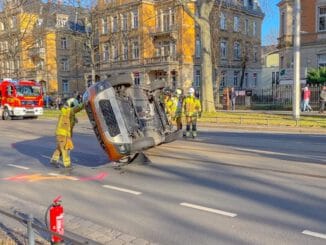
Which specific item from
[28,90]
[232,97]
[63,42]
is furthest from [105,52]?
[232,97]

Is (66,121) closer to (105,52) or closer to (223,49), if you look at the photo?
(223,49)

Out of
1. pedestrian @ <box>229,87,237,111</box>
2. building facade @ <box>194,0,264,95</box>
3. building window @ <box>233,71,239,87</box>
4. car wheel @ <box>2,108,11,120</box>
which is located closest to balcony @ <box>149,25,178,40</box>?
building facade @ <box>194,0,264,95</box>

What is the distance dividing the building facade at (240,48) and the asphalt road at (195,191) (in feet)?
136

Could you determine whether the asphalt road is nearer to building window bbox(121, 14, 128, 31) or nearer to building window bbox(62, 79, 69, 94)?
building window bbox(121, 14, 128, 31)

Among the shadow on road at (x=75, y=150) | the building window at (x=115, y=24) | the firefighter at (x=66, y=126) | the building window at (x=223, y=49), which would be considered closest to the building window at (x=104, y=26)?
the building window at (x=115, y=24)

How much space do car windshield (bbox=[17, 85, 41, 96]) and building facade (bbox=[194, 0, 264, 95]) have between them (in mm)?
25419

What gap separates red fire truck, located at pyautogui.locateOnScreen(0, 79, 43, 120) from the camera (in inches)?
1139

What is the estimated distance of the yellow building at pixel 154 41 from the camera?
49.5 metres

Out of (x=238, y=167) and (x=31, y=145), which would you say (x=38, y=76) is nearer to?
(x=31, y=145)

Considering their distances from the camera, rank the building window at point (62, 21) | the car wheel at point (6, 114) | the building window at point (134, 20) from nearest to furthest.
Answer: the car wheel at point (6, 114)
the building window at point (134, 20)
the building window at point (62, 21)

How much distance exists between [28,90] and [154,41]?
25441 millimetres

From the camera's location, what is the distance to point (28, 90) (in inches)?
1167

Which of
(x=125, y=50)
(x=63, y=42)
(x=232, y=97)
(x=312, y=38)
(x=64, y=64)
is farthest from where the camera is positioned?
(x=63, y=42)

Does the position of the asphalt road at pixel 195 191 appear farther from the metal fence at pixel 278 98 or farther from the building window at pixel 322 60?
the building window at pixel 322 60
